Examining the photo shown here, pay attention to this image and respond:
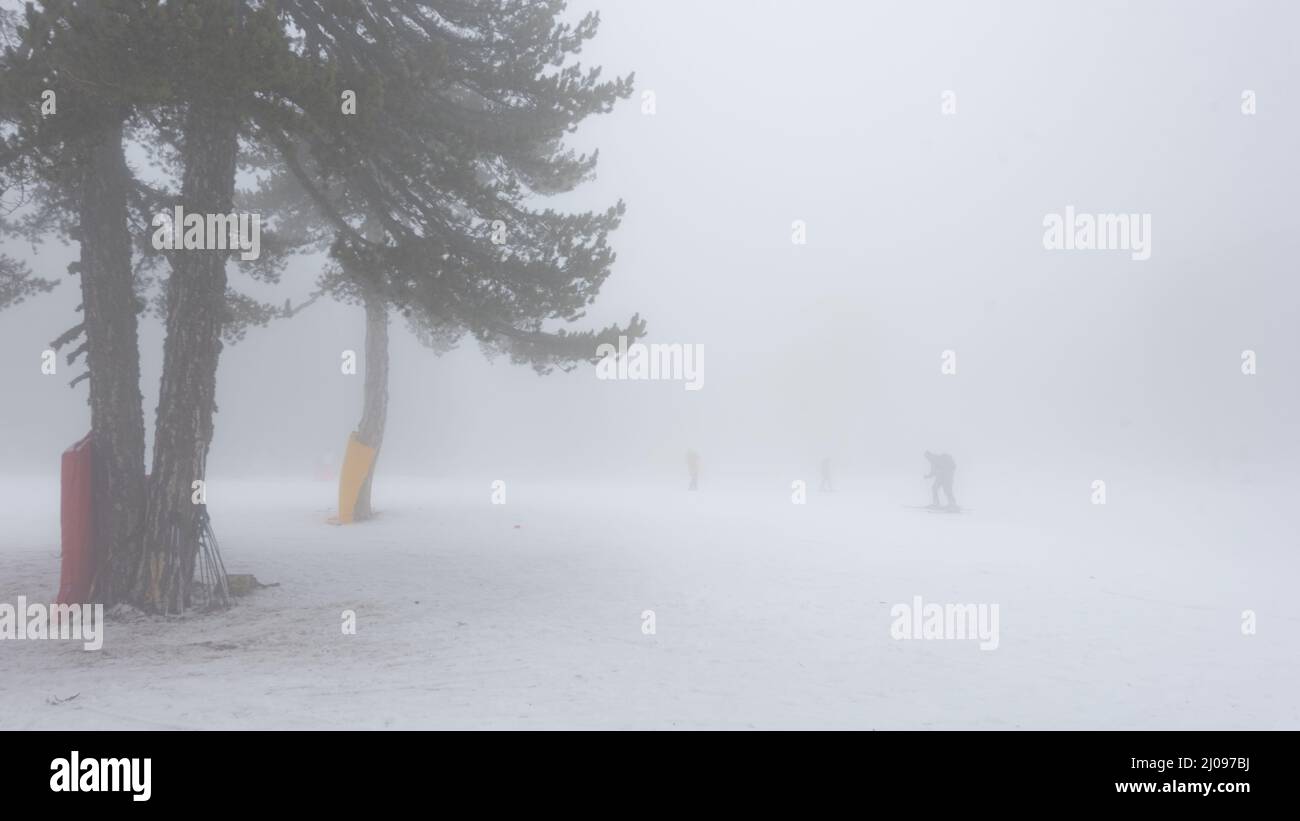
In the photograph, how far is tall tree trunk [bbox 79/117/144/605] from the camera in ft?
29.3

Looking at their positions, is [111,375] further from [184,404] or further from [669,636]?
[669,636]

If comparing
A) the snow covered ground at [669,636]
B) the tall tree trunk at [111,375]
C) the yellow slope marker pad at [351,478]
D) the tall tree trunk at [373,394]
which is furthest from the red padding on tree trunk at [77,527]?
the tall tree trunk at [373,394]

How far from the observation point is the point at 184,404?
29.1 ft

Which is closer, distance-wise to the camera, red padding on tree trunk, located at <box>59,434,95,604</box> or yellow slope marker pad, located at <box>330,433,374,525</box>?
red padding on tree trunk, located at <box>59,434,95,604</box>

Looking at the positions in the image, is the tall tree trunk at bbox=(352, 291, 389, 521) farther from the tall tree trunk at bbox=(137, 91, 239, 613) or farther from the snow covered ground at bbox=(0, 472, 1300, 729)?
the tall tree trunk at bbox=(137, 91, 239, 613)

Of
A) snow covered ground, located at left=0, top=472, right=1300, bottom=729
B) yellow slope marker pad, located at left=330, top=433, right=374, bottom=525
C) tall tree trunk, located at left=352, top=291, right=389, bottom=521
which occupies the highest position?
tall tree trunk, located at left=352, top=291, right=389, bottom=521

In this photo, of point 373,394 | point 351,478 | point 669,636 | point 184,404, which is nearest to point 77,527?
point 184,404

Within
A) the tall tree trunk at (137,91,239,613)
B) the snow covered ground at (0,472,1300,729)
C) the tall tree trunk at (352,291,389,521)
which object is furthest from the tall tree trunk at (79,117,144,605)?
the tall tree trunk at (352,291,389,521)

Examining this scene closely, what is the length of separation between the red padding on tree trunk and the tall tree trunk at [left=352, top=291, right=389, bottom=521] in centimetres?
784

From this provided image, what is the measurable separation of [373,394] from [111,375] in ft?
27.5

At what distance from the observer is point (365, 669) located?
7023 mm

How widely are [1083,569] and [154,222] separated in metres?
16.3

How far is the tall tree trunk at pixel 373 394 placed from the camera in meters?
17.1

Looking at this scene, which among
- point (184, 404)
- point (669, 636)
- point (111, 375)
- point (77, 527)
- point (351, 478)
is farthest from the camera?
point (351, 478)
